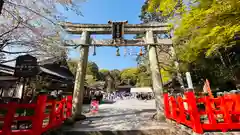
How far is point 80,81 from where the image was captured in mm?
5676

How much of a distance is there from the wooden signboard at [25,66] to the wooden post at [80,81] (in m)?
1.75

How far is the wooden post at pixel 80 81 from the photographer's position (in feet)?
17.9

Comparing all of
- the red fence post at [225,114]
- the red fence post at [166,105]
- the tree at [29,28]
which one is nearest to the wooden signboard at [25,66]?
the tree at [29,28]

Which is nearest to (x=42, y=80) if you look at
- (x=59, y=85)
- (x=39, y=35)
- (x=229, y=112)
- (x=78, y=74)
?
(x=59, y=85)

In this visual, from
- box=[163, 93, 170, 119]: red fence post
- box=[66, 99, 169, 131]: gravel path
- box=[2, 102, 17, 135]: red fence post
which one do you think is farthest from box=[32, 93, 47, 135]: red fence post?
box=[163, 93, 170, 119]: red fence post

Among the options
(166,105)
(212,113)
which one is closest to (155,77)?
(166,105)

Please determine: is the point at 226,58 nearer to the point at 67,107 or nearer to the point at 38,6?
the point at 67,107

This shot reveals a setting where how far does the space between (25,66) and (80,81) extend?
83.5 inches

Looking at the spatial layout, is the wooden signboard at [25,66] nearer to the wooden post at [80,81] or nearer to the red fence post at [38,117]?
the wooden post at [80,81]

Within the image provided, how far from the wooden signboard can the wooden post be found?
175cm

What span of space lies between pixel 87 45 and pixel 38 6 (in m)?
2.72

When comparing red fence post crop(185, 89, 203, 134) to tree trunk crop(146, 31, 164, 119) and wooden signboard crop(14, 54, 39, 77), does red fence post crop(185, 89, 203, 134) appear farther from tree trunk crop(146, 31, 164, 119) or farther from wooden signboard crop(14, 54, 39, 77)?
wooden signboard crop(14, 54, 39, 77)

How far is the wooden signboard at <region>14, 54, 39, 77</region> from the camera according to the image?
14.3ft

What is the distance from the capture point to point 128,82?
127 feet
